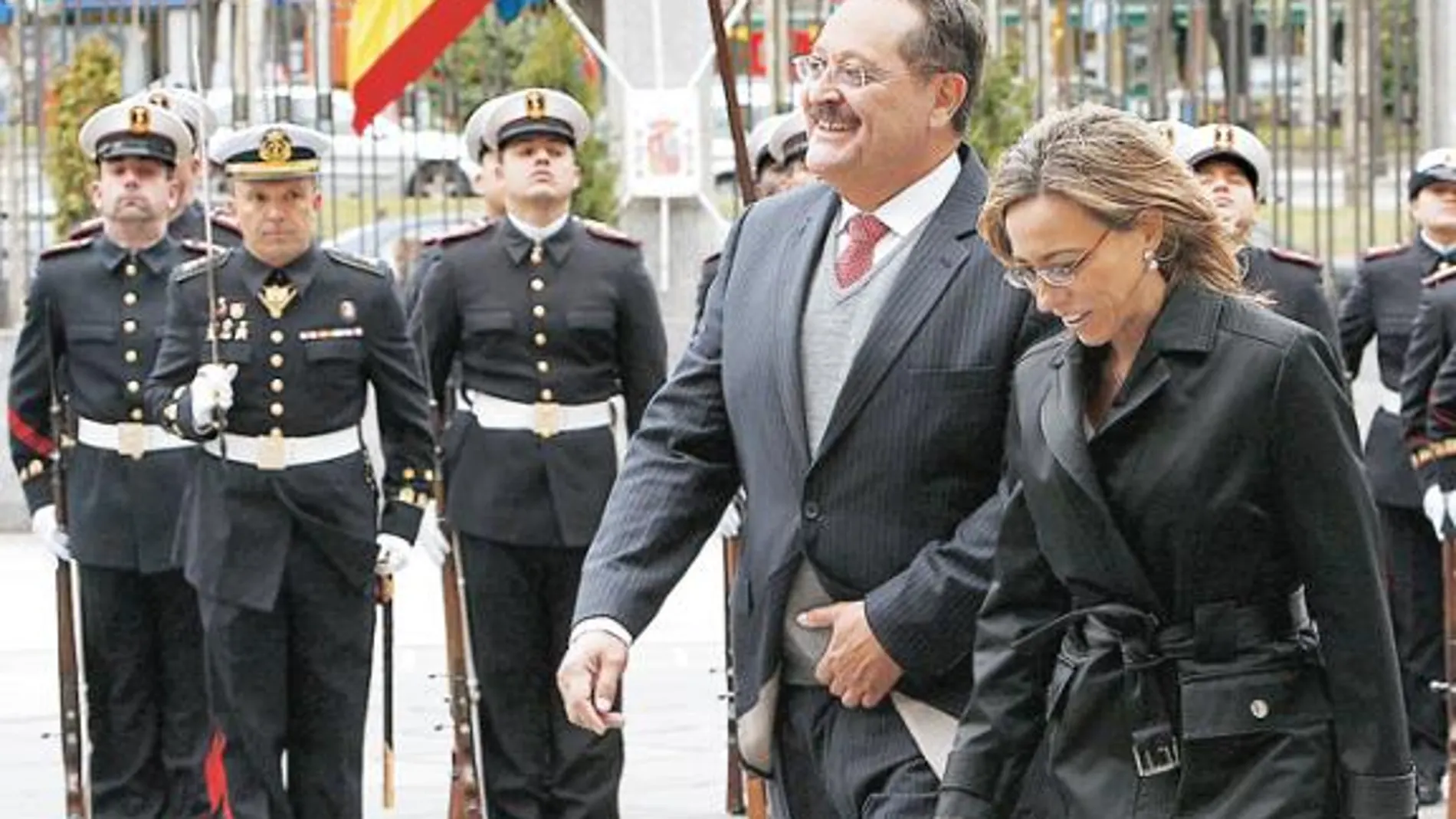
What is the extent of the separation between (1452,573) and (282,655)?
289cm

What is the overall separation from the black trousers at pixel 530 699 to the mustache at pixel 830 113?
13.4ft

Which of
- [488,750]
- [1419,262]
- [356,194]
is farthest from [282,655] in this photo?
[356,194]

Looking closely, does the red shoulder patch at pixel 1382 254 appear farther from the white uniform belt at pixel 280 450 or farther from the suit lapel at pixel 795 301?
the suit lapel at pixel 795 301

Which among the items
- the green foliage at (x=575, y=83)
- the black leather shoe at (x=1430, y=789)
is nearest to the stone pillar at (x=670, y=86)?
the green foliage at (x=575, y=83)

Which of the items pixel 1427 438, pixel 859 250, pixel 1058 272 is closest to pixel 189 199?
pixel 1427 438

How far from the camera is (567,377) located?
30.5 ft

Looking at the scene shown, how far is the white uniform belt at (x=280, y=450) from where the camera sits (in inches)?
332

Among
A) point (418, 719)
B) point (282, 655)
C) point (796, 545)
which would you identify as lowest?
point (418, 719)

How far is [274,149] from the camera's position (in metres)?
8.48

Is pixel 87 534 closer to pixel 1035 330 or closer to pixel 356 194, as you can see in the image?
pixel 1035 330

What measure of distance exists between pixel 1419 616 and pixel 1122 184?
6.35 metres

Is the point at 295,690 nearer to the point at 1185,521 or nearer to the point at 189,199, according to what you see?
the point at 189,199

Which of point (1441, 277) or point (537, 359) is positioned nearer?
point (537, 359)

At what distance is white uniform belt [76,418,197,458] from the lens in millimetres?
9422
